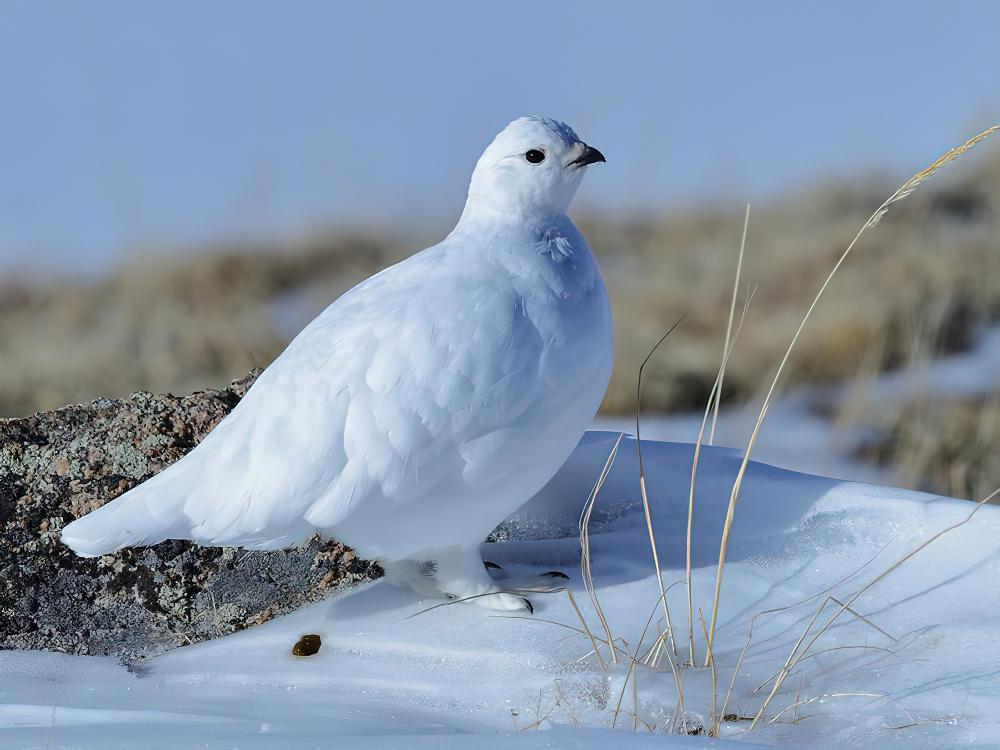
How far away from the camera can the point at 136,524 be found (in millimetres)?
2662

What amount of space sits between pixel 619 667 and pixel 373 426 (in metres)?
0.81

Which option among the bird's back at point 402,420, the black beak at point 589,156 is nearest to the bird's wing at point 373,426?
the bird's back at point 402,420

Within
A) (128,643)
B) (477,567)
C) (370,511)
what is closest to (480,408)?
(370,511)

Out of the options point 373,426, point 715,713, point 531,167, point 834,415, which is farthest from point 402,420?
point 834,415

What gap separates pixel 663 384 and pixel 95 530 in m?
4.57

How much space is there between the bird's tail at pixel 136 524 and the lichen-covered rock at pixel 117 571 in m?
0.44

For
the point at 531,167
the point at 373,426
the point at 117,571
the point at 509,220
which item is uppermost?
the point at 531,167

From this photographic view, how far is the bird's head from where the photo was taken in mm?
2799

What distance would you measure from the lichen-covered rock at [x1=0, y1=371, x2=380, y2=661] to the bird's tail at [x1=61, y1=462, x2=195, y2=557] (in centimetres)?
44

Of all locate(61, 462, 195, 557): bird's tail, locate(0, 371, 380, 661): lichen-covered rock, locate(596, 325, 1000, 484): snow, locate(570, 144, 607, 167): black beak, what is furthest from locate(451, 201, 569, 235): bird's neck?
locate(596, 325, 1000, 484): snow

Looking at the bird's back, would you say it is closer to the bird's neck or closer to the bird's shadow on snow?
the bird's neck

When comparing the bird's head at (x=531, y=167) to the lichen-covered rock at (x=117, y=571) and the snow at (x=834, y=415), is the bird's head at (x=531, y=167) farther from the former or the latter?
the snow at (x=834, y=415)

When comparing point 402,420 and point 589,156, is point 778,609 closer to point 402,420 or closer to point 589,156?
point 402,420

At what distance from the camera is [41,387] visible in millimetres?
6941
